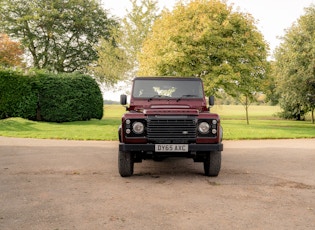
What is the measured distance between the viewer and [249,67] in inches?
998

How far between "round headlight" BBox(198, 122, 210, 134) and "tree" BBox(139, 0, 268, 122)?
1713 centimetres

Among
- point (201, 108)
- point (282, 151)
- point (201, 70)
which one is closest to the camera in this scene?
point (201, 108)

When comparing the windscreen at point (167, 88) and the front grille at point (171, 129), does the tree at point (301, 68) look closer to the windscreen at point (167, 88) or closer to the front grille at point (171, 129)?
the windscreen at point (167, 88)

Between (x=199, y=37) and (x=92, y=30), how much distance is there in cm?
2040

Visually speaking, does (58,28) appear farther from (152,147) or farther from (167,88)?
(152,147)

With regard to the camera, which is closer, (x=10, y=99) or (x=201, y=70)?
(x=10, y=99)

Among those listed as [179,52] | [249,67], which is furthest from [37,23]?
[249,67]

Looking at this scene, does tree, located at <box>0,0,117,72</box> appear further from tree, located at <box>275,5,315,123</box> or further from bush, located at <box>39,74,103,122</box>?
tree, located at <box>275,5,315,123</box>

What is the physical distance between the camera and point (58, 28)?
39.7m

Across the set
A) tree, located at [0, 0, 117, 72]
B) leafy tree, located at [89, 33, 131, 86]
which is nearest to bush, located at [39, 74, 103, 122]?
leafy tree, located at [89, 33, 131, 86]

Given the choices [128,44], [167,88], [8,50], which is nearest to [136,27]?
[128,44]

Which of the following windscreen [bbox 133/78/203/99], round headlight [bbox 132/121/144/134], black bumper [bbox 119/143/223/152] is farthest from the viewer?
windscreen [bbox 133/78/203/99]

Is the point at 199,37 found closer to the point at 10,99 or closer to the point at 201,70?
the point at 201,70

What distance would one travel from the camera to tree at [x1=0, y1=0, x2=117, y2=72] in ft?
129
